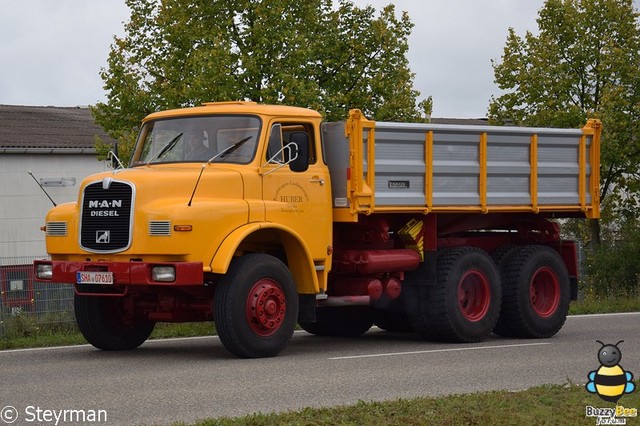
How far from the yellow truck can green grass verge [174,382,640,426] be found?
424 centimetres

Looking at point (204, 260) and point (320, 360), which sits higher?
point (204, 260)

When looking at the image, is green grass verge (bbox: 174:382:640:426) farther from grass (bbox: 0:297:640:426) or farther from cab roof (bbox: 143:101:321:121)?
cab roof (bbox: 143:101:321:121)

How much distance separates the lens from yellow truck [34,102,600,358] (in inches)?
552

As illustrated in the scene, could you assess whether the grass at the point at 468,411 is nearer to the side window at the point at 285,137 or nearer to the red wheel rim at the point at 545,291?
the side window at the point at 285,137

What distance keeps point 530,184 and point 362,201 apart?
3.10 m

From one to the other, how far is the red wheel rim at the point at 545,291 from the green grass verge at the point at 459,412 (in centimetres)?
742

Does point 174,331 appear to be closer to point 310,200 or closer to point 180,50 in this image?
point 310,200

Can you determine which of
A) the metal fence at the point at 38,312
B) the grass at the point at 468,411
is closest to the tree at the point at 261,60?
the metal fence at the point at 38,312

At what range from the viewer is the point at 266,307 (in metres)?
14.3

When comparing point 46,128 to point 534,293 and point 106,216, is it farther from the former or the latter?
point 106,216

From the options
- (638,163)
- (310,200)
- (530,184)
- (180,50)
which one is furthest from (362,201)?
(638,163)

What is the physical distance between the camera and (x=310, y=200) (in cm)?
1523

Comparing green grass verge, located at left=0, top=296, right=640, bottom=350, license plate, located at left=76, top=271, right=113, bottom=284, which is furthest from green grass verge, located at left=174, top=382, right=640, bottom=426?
green grass verge, located at left=0, top=296, right=640, bottom=350

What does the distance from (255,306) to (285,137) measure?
2301mm
